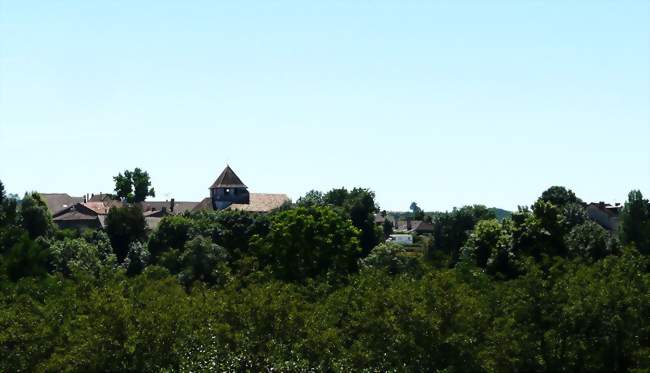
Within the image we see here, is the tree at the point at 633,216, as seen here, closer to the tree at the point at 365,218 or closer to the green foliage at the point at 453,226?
the green foliage at the point at 453,226

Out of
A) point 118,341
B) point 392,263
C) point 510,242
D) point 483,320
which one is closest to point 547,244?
point 510,242

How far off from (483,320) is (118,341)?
12.3 meters

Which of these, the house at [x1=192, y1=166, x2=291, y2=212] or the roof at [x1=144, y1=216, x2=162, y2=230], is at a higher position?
the house at [x1=192, y1=166, x2=291, y2=212]

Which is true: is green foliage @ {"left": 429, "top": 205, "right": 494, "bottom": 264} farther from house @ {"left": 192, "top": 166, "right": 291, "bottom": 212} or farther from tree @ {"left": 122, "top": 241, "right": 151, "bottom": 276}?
house @ {"left": 192, "top": 166, "right": 291, "bottom": 212}

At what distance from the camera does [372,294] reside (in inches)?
1374

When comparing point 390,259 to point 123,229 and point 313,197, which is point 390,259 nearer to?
point 123,229

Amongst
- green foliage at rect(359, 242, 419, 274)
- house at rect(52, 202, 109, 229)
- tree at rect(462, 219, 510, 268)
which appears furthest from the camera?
house at rect(52, 202, 109, 229)

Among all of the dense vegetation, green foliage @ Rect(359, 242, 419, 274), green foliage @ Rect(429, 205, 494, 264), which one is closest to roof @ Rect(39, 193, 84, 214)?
green foliage @ Rect(429, 205, 494, 264)

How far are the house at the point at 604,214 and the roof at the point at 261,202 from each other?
54.6 meters

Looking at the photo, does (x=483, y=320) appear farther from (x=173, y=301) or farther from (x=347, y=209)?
(x=347, y=209)

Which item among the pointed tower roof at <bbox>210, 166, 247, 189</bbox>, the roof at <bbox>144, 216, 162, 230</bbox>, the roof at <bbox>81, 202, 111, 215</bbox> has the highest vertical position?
the pointed tower roof at <bbox>210, 166, 247, 189</bbox>

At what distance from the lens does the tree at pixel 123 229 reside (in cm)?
11425

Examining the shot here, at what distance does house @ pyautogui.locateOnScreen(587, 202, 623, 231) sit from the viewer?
141875 mm

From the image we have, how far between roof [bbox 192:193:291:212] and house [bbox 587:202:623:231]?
5463 centimetres
